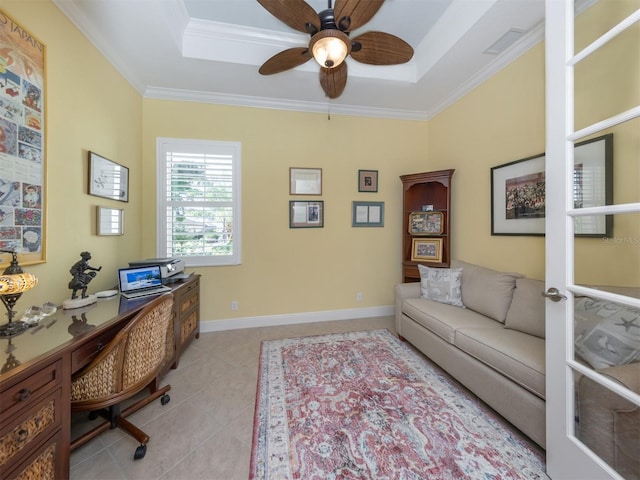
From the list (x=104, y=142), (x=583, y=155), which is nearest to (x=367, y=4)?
(x=583, y=155)

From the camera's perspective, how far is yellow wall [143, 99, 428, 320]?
3018mm

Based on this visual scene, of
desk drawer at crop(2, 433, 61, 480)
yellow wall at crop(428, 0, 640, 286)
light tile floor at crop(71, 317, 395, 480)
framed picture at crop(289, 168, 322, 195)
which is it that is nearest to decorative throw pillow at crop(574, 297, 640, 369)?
yellow wall at crop(428, 0, 640, 286)

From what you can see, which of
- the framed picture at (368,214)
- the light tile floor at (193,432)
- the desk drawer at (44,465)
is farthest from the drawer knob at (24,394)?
the framed picture at (368,214)

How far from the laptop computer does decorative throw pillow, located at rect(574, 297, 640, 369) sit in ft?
8.69

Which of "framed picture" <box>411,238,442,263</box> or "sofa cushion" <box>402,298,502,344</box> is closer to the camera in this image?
"sofa cushion" <box>402,298,502,344</box>

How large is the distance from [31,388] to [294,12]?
224 cm

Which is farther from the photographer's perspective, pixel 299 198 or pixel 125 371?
pixel 299 198

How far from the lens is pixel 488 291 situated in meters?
2.18

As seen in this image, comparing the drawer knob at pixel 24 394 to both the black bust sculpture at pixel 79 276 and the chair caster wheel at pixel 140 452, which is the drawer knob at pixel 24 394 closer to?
the chair caster wheel at pixel 140 452

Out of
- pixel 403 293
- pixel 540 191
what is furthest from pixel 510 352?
pixel 540 191

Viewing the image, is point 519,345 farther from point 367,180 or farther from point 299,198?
point 299,198

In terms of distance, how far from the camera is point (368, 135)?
344 centimetres

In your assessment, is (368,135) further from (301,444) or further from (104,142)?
(301,444)

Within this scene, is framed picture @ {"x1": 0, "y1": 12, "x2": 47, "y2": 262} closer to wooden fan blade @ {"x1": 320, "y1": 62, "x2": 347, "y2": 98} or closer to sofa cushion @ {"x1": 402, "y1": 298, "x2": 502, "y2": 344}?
wooden fan blade @ {"x1": 320, "y1": 62, "x2": 347, "y2": 98}
